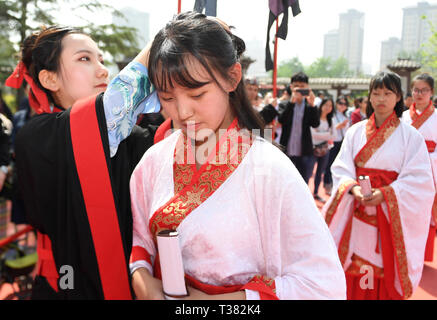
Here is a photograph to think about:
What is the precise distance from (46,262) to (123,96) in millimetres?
645

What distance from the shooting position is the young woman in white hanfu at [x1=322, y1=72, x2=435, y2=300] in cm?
238

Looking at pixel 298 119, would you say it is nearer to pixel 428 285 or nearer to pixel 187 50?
pixel 428 285

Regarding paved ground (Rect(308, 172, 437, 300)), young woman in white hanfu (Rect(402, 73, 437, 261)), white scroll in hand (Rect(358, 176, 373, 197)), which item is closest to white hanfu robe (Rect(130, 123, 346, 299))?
white scroll in hand (Rect(358, 176, 373, 197))

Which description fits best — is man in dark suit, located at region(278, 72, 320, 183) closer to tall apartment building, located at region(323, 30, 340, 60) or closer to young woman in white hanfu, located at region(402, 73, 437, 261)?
young woman in white hanfu, located at region(402, 73, 437, 261)

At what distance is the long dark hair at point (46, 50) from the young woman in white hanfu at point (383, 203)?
194 centimetres

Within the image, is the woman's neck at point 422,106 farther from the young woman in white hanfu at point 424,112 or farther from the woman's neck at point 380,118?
the woman's neck at point 380,118

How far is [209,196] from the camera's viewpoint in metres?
1.01

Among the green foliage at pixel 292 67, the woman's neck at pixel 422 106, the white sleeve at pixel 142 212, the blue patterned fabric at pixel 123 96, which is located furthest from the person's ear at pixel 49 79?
the green foliage at pixel 292 67

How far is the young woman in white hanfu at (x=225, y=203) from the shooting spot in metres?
0.91

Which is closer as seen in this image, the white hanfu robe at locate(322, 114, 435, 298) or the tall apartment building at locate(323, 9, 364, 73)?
the white hanfu robe at locate(322, 114, 435, 298)

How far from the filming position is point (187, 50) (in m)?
0.96

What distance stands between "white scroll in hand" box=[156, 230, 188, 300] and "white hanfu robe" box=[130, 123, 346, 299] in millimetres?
124

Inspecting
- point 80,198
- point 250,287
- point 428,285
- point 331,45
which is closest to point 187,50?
point 80,198

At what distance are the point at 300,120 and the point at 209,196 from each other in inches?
167
